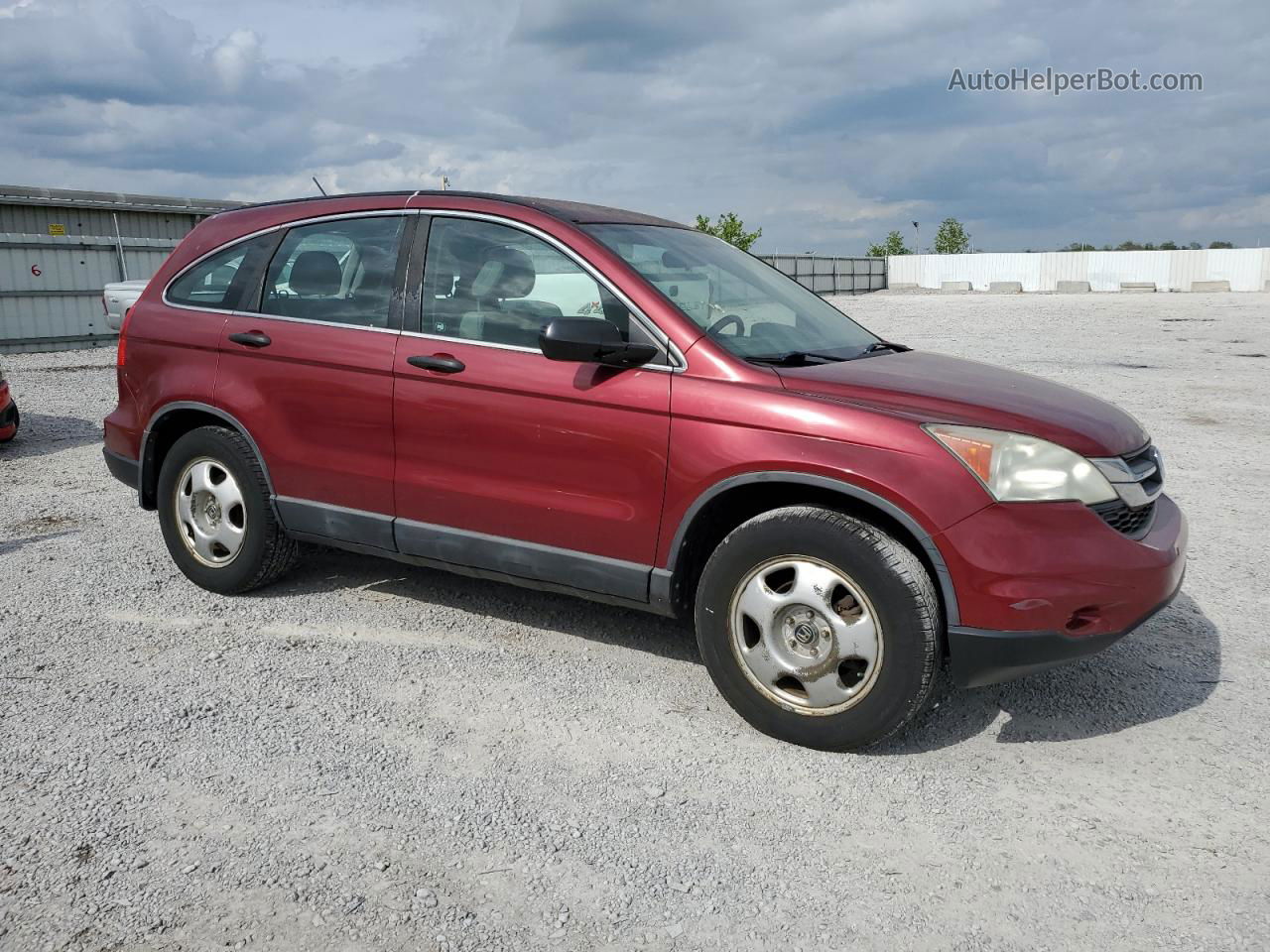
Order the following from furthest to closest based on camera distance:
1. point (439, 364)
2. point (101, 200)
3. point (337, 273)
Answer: point (101, 200)
point (337, 273)
point (439, 364)

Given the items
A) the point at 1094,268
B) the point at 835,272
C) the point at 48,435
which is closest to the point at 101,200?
the point at 48,435

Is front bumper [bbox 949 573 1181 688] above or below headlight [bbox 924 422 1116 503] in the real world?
below

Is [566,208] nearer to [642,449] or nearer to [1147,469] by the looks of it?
[642,449]

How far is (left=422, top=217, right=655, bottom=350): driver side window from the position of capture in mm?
4066

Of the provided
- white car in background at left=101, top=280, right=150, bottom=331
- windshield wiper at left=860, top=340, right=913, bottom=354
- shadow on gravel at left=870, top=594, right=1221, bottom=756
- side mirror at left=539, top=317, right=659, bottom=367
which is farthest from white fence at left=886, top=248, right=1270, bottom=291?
side mirror at left=539, top=317, right=659, bottom=367

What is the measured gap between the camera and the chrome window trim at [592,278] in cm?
380

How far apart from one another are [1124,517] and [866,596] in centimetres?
89

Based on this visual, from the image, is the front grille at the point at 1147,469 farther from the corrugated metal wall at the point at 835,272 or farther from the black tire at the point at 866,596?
the corrugated metal wall at the point at 835,272

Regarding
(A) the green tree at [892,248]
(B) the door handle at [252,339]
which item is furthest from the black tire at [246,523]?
(A) the green tree at [892,248]

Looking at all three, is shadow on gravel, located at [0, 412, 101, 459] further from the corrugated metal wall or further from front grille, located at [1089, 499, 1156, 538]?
the corrugated metal wall

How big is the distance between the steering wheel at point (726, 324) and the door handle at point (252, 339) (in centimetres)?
208

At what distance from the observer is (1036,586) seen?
330 centimetres

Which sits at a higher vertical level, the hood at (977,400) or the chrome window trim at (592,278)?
the chrome window trim at (592,278)

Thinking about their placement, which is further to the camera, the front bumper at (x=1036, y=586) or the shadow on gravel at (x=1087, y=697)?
the shadow on gravel at (x=1087, y=697)
